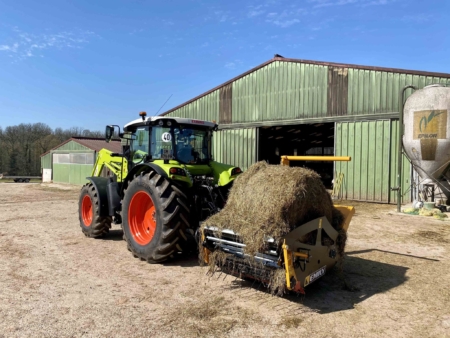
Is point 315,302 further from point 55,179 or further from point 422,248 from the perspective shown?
point 55,179

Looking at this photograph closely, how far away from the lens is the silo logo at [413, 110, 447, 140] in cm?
1114

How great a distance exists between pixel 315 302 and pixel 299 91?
1216cm

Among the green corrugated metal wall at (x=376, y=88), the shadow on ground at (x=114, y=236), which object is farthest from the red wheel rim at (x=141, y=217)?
the green corrugated metal wall at (x=376, y=88)

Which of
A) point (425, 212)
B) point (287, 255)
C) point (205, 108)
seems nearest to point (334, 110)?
point (425, 212)

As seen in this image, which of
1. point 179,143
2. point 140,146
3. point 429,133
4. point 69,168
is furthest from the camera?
point 69,168

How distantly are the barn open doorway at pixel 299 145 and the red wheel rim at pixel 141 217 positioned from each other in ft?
46.8

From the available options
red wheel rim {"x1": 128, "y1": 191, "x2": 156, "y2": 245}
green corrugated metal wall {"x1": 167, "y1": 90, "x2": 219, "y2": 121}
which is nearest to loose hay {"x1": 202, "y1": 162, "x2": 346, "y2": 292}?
red wheel rim {"x1": 128, "y1": 191, "x2": 156, "y2": 245}

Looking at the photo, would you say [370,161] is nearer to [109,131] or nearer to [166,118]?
[166,118]

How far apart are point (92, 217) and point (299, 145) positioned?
21996mm

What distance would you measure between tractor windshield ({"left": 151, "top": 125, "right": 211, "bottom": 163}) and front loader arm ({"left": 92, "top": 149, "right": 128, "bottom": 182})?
1.16 metres

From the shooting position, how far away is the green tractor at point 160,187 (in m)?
5.35

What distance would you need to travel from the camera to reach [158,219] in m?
5.36

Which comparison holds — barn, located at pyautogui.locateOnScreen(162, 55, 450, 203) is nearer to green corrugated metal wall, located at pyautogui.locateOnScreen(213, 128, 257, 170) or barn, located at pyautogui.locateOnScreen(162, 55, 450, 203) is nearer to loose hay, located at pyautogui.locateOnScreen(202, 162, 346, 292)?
green corrugated metal wall, located at pyautogui.locateOnScreen(213, 128, 257, 170)

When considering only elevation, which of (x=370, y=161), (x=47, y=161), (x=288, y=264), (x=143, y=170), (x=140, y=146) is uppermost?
(x=140, y=146)
